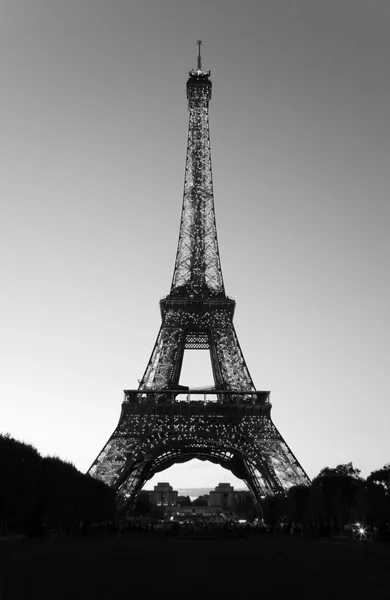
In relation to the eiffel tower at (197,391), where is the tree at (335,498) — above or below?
below

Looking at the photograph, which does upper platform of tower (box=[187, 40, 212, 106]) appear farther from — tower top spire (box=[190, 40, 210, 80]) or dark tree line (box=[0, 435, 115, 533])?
dark tree line (box=[0, 435, 115, 533])

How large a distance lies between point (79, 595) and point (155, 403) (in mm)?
54499

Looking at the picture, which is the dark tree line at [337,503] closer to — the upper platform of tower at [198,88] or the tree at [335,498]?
the tree at [335,498]

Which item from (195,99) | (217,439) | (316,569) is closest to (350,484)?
(217,439)

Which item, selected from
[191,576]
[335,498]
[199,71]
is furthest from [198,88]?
[191,576]

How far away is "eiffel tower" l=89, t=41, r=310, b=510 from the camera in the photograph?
68.2m

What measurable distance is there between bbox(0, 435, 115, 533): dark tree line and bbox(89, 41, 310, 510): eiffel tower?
433 cm

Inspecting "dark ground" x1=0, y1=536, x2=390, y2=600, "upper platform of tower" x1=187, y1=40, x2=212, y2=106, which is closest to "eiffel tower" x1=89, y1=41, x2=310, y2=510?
"upper platform of tower" x1=187, y1=40, x2=212, y2=106

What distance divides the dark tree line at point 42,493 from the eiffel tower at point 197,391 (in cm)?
433

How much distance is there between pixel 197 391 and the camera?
2916 inches

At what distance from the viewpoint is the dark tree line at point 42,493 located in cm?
4788

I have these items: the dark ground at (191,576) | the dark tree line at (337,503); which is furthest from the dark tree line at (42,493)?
the dark tree line at (337,503)

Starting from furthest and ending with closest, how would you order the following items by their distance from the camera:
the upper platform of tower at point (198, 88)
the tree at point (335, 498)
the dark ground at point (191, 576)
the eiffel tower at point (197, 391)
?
1. the upper platform of tower at point (198, 88)
2. the eiffel tower at point (197, 391)
3. the tree at point (335, 498)
4. the dark ground at point (191, 576)

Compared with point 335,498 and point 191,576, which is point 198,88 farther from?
point 191,576
